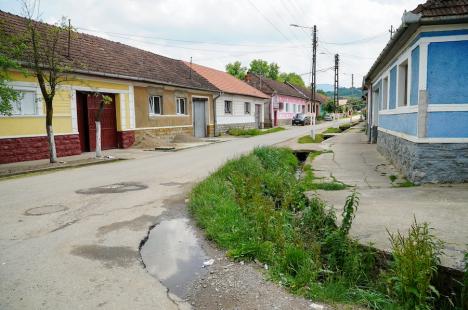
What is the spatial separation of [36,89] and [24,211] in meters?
8.12

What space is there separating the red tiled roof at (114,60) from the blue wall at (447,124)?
12081mm

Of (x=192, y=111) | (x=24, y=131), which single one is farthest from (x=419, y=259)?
(x=192, y=111)

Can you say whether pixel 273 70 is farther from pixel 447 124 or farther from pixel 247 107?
pixel 447 124

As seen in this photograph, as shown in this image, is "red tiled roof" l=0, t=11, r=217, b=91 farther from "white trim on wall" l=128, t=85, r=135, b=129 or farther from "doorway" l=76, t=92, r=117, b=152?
"doorway" l=76, t=92, r=117, b=152

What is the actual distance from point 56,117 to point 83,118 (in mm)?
1866

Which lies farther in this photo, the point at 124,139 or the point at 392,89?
the point at 124,139

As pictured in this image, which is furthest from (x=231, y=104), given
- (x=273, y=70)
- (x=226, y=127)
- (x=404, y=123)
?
(x=273, y=70)

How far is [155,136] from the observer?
19.2 meters

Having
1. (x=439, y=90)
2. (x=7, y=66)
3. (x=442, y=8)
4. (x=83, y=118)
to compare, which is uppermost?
(x=442, y=8)

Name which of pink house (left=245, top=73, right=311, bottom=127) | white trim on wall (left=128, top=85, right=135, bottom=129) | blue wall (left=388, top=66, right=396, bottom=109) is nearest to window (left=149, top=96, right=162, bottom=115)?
white trim on wall (left=128, top=85, right=135, bottom=129)

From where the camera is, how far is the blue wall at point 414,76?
7871mm

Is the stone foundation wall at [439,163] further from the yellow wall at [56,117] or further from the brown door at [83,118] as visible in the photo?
the brown door at [83,118]

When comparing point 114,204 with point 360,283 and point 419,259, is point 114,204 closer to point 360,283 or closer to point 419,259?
point 360,283

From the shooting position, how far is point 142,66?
19.9 metres
